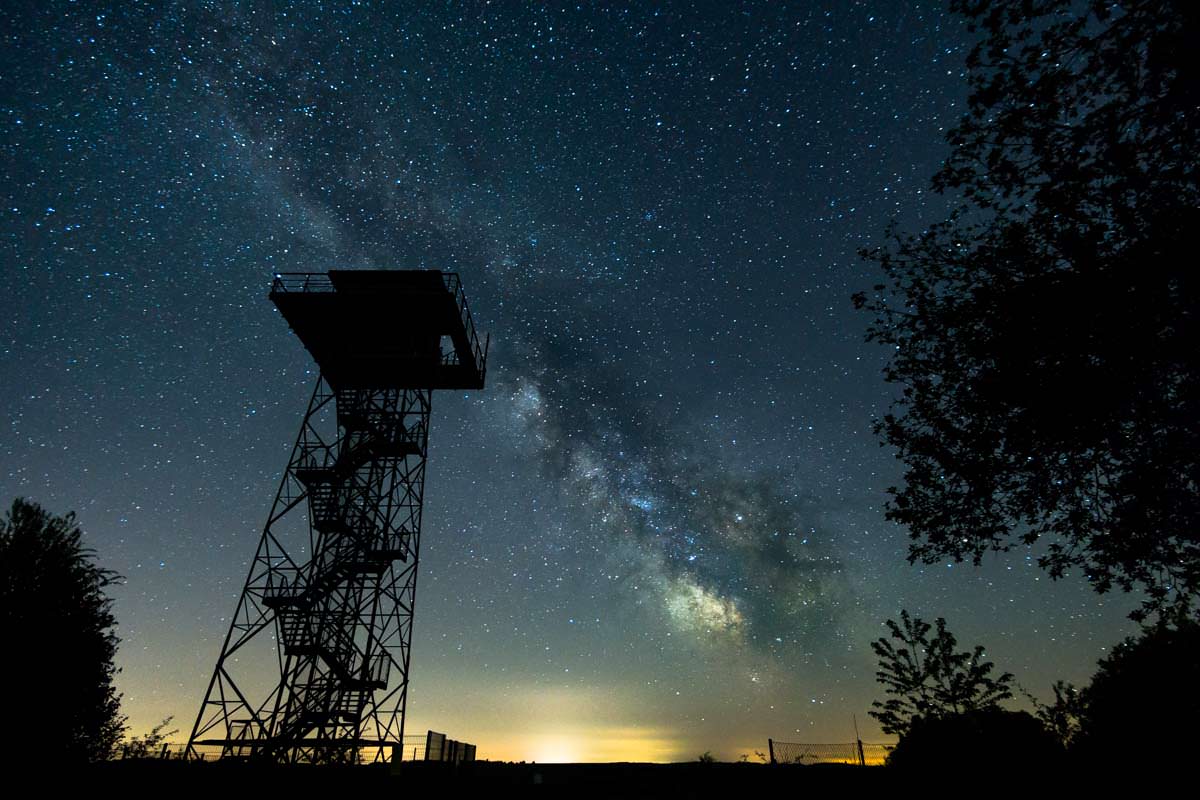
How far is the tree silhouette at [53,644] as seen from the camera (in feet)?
60.4

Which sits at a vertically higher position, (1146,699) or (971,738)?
(1146,699)

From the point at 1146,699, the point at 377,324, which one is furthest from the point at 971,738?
the point at 377,324

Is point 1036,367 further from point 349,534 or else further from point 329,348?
point 329,348

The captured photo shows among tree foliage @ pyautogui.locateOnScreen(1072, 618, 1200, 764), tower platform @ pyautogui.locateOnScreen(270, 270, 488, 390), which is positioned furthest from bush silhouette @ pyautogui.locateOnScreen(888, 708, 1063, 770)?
tower platform @ pyautogui.locateOnScreen(270, 270, 488, 390)

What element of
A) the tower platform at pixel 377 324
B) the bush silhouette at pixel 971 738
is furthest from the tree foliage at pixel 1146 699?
the tower platform at pixel 377 324

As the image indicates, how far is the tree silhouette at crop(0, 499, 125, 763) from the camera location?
18406 mm

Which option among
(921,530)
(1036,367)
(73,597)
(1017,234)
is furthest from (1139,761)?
(73,597)

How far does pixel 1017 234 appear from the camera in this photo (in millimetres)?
12023

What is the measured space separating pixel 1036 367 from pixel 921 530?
13.8ft

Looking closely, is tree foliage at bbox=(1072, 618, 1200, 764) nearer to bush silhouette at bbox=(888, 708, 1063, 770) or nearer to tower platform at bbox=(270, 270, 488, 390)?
bush silhouette at bbox=(888, 708, 1063, 770)

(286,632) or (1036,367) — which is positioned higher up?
(1036,367)

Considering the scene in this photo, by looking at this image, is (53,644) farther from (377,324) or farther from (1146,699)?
(1146,699)

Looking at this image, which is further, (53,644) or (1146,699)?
(1146,699)

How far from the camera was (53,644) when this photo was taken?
19.4 metres
